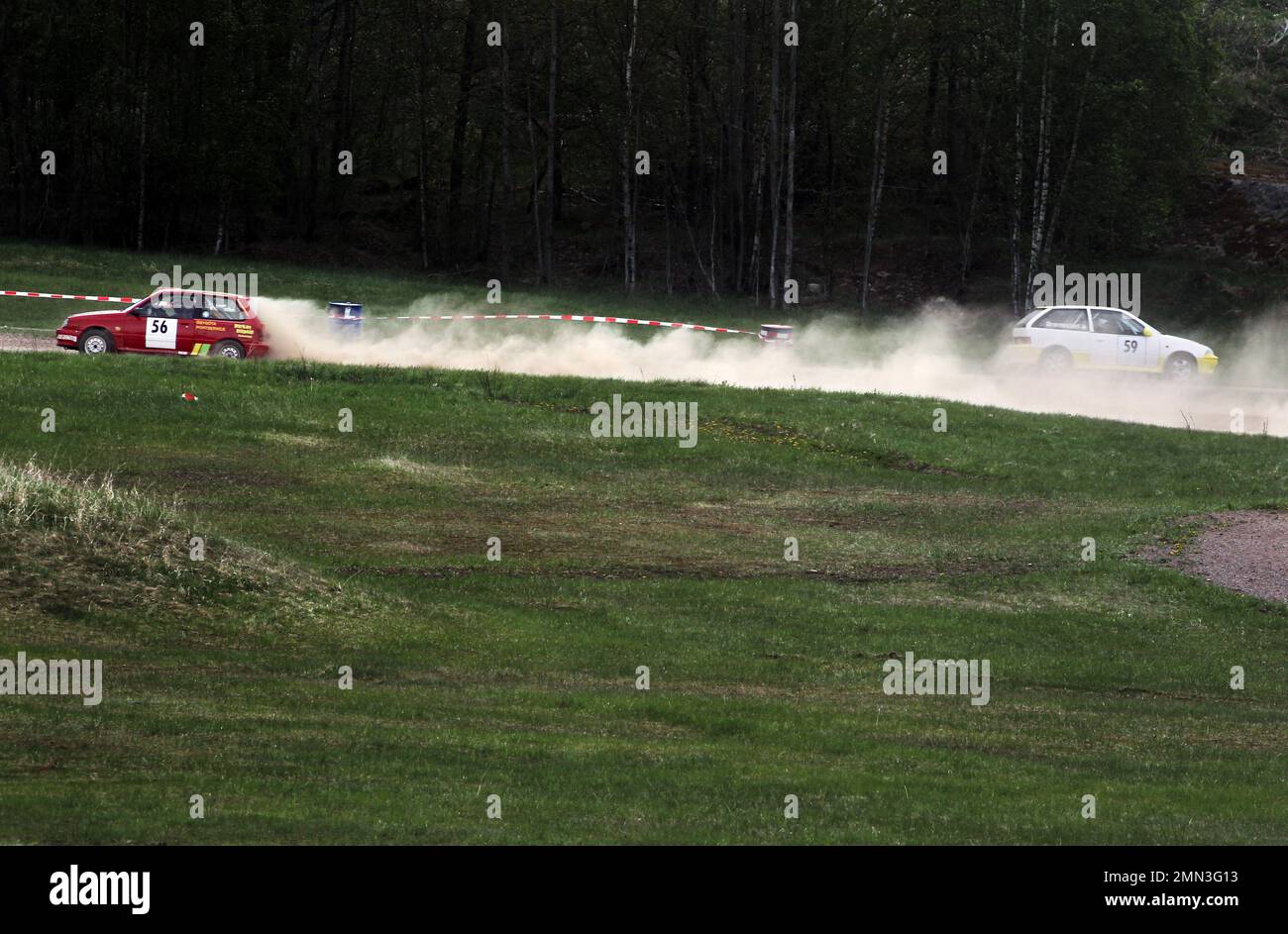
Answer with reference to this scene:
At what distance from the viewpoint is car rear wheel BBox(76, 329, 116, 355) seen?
27.8 meters

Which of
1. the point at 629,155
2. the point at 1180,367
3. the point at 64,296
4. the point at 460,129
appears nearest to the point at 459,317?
the point at 64,296

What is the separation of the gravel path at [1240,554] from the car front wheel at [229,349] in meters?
17.9

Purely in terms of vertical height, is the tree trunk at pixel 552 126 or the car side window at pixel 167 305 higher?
the tree trunk at pixel 552 126

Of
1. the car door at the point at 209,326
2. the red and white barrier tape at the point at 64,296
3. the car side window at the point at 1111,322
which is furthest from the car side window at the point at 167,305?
the car side window at the point at 1111,322

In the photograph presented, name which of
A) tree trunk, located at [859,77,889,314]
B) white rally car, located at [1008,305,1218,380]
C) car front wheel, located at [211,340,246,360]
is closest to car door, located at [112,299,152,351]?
car front wheel, located at [211,340,246,360]

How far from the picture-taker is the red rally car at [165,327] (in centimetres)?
2789

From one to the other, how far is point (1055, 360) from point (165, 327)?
19044mm

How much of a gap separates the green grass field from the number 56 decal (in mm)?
2616

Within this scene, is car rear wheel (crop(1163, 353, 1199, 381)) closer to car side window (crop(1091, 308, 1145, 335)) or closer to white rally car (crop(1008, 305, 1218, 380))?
white rally car (crop(1008, 305, 1218, 380))

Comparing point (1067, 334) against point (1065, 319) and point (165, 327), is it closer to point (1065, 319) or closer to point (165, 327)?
point (1065, 319)

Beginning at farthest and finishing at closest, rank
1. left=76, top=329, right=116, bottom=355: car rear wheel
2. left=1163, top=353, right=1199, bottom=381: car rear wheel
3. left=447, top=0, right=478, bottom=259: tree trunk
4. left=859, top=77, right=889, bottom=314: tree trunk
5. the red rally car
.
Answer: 1. left=447, top=0, right=478, bottom=259: tree trunk
2. left=859, top=77, right=889, bottom=314: tree trunk
3. left=1163, top=353, right=1199, bottom=381: car rear wheel
4. the red rally car
5. left=76, top=329, right=116, bottom=355: car rear wheel

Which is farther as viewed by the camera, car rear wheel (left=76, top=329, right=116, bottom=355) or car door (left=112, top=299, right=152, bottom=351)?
car door (left=112, top=299, right=152, bottom=351)

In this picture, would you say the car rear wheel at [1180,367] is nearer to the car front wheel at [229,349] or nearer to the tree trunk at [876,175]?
the tree trunk at [876,175]

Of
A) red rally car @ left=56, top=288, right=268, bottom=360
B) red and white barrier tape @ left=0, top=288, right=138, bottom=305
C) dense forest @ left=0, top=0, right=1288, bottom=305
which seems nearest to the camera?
red rally car @ left=56, top=288, right=268, bottom=360
